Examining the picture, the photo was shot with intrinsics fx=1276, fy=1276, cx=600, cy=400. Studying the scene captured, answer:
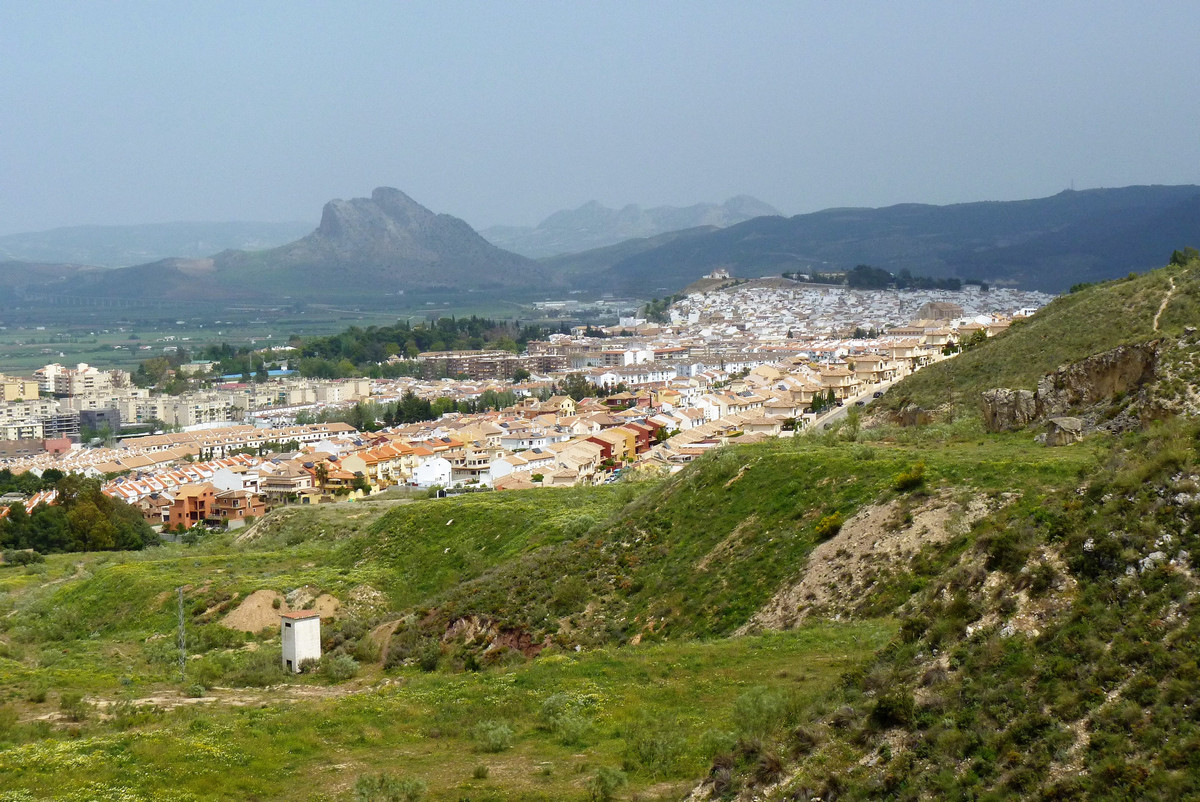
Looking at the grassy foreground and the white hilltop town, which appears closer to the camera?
the grassy foreground

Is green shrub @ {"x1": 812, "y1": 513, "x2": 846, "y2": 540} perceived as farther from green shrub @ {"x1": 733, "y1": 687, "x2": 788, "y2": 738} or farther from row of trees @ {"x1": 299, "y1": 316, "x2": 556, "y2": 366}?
row of trees @ {"x1": 299, "y1": 316, "x2": 556, "y2": 366}

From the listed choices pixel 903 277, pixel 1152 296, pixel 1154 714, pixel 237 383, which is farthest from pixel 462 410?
pixel 903 277

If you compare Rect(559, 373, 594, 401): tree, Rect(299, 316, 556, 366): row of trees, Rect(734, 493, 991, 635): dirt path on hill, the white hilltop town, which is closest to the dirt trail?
the white hilltop town

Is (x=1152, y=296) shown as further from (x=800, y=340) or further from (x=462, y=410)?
(x=800, y=340)

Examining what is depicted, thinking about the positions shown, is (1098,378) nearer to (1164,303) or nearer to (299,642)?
(1164,303)

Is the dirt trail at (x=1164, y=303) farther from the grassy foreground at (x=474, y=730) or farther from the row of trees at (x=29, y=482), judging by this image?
the row of trees at (x=29, y=482)

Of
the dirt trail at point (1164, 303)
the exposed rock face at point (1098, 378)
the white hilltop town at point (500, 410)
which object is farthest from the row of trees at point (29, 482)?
the exposed rock face at point (1098, 378)

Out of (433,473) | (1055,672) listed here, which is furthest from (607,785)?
(433,473)
